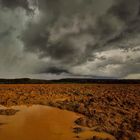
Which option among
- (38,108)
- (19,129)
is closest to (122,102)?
(38,108)

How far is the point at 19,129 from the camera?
34.4ft

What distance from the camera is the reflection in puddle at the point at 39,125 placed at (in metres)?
9.73

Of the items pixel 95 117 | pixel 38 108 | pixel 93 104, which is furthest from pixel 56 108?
pixel 95 117

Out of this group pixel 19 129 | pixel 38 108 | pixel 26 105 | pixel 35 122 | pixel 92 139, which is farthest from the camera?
pixel 26 105

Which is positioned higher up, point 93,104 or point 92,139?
point 93,104

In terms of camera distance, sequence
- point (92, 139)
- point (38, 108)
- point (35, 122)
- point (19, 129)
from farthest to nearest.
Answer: point (38, 108) < point (35, 122) < point (19, 129) < point (92, 139)

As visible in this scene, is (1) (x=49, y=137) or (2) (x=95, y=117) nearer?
(1) (x=49, y=137)

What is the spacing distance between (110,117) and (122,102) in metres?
3.98

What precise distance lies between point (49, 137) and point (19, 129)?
5.06ft

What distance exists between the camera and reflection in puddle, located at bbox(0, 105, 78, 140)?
973 centimetres

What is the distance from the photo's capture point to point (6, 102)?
53.7ft

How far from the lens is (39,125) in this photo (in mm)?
11016

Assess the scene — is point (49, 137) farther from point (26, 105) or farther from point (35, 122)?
point (26, 105)

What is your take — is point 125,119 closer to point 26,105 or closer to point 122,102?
point 122,102
